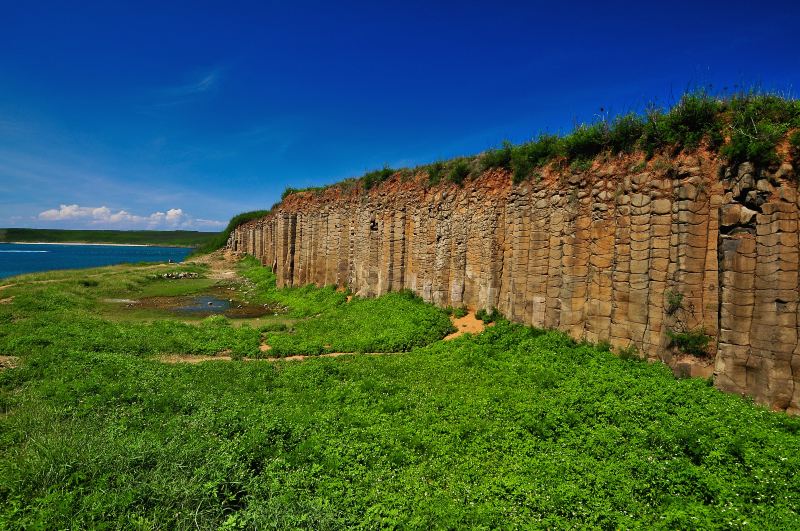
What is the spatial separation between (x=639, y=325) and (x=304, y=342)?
11241 millimetres

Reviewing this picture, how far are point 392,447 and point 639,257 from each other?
314 inches

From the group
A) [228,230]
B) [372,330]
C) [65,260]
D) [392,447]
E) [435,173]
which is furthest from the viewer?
[65,260]

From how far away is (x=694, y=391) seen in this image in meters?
8.48

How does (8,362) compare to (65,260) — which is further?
(65,260)

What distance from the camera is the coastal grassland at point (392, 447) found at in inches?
220

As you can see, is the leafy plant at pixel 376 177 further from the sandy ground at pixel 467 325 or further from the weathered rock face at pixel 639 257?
the sandy ground at pixel 467 325

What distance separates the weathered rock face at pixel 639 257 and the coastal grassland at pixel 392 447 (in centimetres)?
90

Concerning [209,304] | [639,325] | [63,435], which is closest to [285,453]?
[63,435]

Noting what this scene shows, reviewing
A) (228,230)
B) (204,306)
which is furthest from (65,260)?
(204,306)

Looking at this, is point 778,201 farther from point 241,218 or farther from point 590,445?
point 241,218

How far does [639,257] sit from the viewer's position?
35.1ft

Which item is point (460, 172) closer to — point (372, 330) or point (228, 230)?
point (372, 330)

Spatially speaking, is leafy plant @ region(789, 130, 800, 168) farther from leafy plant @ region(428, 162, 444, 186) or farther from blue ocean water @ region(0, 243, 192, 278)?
blue ocean water @ region(0, 243, 192, 278)

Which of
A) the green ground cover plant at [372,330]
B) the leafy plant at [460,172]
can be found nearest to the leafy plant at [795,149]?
the green ground cover plant at [372,330]
